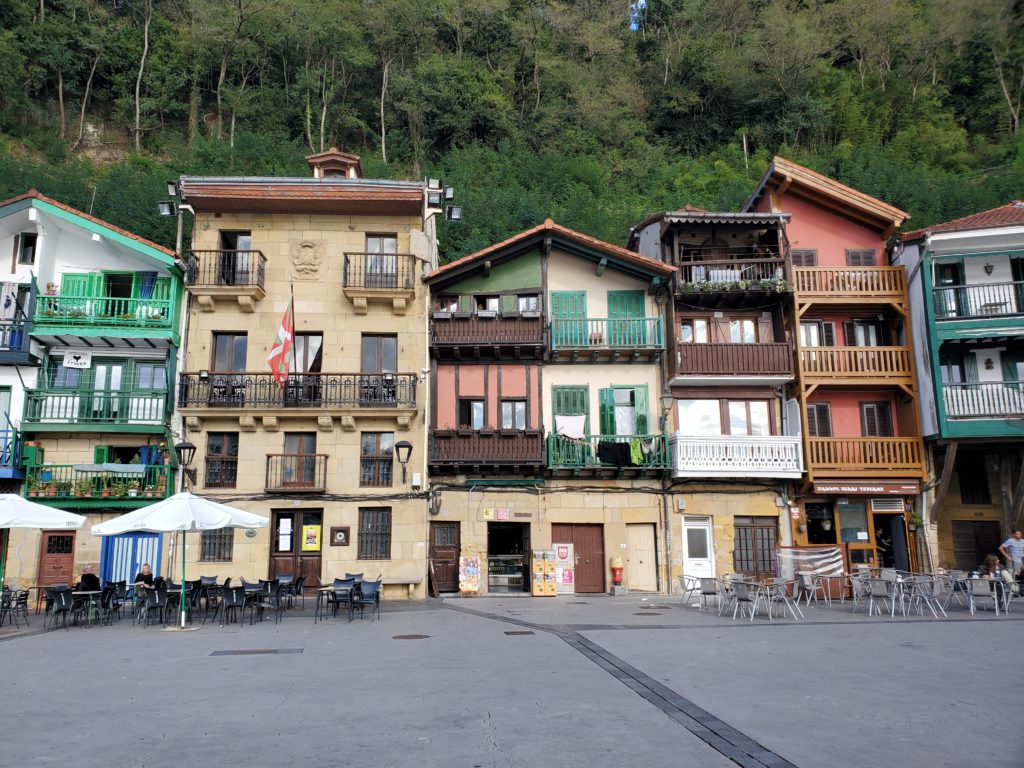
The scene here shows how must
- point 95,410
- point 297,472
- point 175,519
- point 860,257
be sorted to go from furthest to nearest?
point 860,257
point 95,410
point 297,472
point 175,519

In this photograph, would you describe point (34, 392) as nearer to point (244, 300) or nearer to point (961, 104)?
point (244, 300)

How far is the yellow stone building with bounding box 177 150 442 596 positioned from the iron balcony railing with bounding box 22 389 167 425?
1.00m

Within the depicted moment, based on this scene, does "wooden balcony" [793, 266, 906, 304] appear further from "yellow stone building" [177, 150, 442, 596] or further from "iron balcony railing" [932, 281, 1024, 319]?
"yellow stone building" [177, 150, 442, 596]

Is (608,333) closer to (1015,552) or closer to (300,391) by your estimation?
(300,391)

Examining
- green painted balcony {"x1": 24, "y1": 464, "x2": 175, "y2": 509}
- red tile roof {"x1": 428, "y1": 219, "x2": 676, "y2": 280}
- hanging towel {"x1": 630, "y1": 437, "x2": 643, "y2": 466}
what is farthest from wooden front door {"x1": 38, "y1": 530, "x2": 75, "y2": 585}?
hanging towel {"x1": 630, "y1": 437, "x2": 643, "y2": 466}

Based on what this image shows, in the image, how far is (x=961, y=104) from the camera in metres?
48.2

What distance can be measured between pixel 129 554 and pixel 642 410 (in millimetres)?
16811

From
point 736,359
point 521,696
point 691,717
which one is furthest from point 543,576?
point 691,717

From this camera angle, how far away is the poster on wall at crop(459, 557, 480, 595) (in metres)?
23.3

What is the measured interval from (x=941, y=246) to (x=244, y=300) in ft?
75.0

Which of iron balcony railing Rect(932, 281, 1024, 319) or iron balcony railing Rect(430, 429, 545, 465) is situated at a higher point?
iron balcony railing Rect(932, 281, 1024, 319)

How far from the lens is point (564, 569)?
79.0 ft

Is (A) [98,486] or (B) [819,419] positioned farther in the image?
(B) [819,419]

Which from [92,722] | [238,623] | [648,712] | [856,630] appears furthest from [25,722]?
[856,630]
